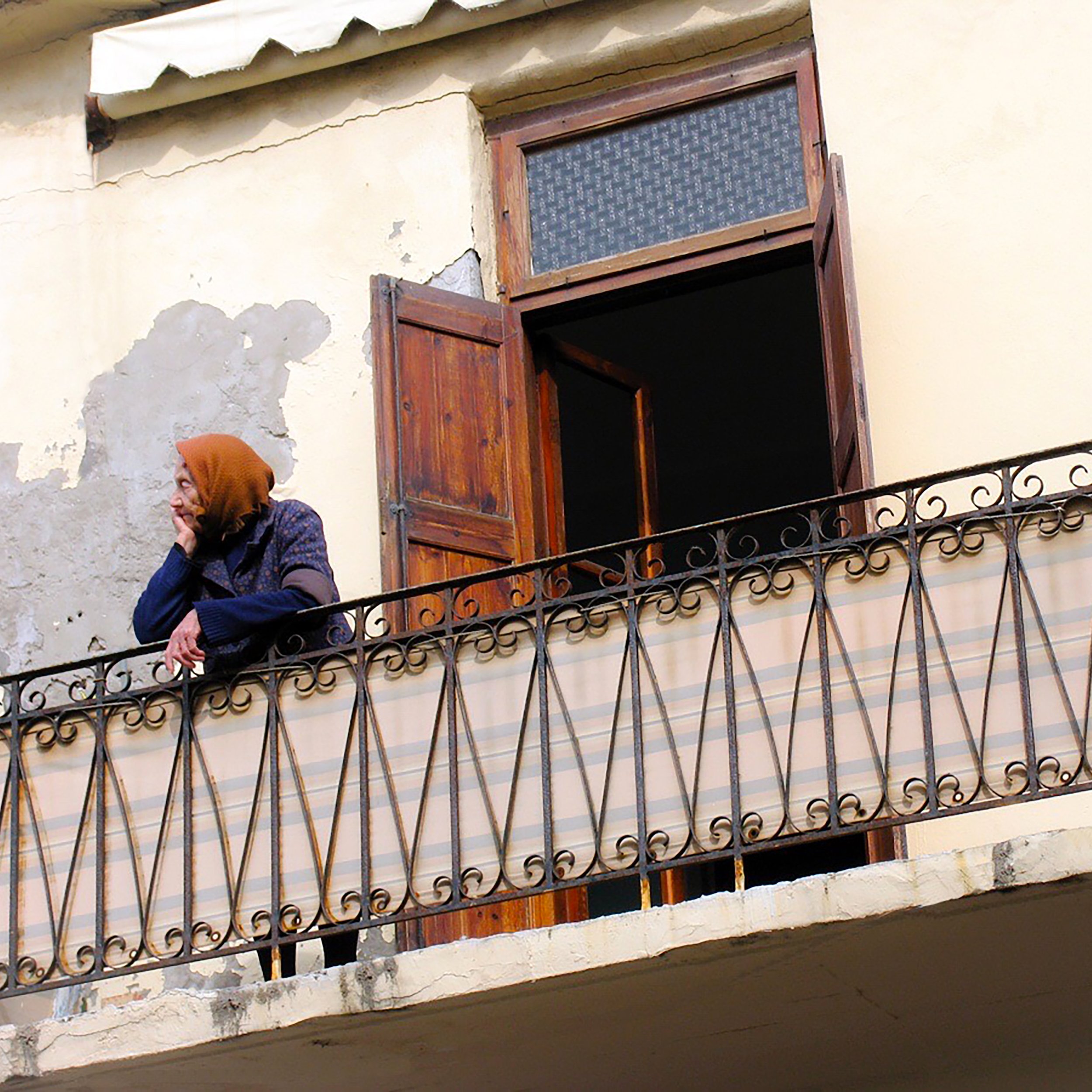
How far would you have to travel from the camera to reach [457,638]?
7.03 metres

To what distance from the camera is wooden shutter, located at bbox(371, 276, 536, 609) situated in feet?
26.6

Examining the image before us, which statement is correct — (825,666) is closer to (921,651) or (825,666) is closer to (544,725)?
(921,651)

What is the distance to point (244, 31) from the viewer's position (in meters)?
9.26

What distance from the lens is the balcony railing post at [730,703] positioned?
21.4ft

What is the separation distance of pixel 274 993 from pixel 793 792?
58.5 inches

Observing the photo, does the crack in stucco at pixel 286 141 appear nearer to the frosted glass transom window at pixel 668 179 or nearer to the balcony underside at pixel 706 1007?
the frosted glass transom window at pixel 668 179

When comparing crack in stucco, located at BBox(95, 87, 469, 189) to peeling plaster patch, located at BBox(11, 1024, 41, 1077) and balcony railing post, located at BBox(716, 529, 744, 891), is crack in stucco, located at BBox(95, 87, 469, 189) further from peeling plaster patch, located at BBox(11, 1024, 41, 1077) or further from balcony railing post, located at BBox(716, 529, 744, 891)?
peeling plaster patch, located at BBox(11, 1024, 41, 1077)

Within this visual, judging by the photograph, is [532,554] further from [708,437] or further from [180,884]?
[708,437]

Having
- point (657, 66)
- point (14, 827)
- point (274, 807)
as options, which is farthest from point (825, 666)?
point (657, 66)

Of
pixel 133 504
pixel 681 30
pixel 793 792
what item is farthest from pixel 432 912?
pixel 681 30

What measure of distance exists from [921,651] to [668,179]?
289cm

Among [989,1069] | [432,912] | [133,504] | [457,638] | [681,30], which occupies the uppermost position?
[681,30]

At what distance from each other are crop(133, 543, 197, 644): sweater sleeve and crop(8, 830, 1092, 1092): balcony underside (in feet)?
3.80

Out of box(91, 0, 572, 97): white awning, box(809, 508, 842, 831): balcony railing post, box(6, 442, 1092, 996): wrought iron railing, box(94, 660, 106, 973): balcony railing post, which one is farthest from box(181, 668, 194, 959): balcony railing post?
box(91, 0, 572, 97): white awning
